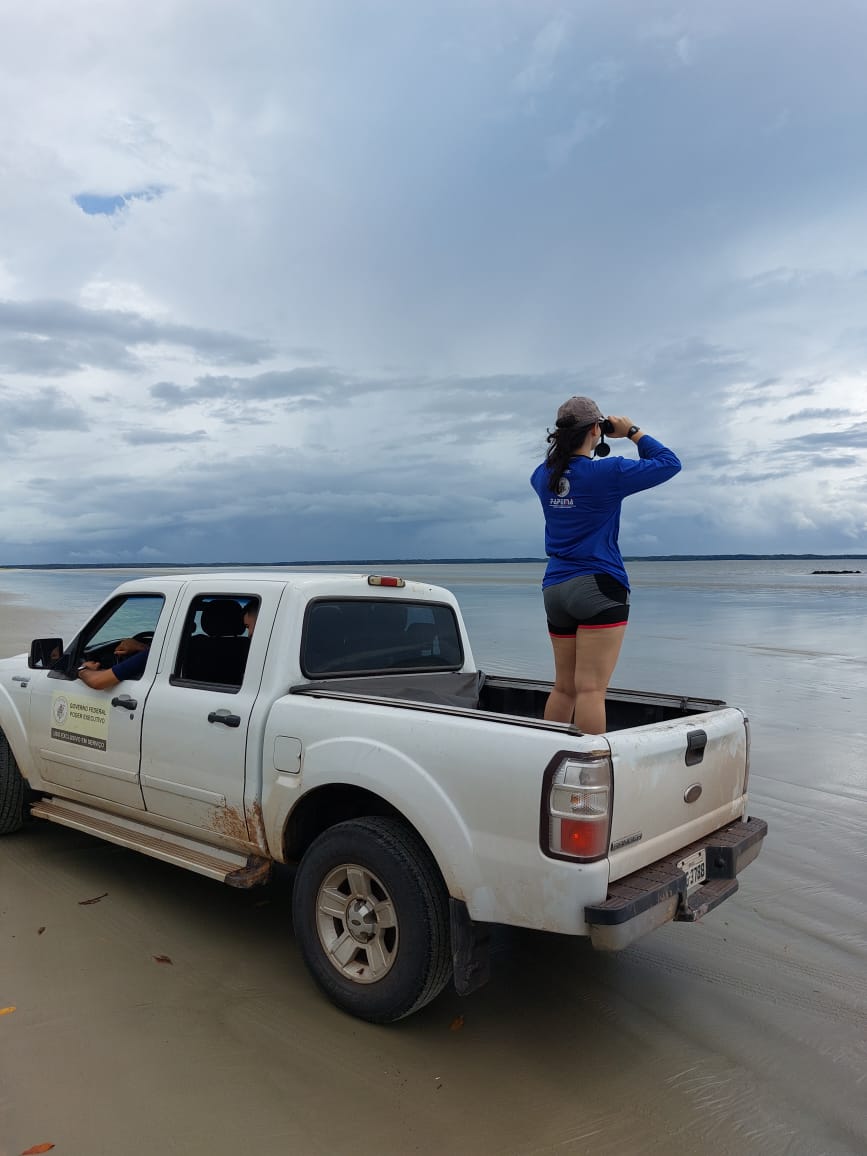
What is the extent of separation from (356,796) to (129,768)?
1409mm

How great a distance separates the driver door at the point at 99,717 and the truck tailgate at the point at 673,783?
2.50 meters

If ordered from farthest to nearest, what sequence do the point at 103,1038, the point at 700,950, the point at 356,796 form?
the point at 700,950, the point at 356,796, the point at 103,1038

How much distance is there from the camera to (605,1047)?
10.8 feet

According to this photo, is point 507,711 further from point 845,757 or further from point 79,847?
point 845,757

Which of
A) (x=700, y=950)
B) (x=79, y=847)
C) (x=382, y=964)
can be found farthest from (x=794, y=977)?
(x=79, y=847)

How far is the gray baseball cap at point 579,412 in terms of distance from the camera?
403 centimetres

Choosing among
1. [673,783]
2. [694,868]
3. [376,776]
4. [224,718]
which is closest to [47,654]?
[224,718]

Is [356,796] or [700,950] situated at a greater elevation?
[356,796]

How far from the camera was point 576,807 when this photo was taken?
288 cm

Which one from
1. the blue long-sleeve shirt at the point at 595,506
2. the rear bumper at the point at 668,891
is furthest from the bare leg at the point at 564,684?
the rear bumper at the point at 668,891

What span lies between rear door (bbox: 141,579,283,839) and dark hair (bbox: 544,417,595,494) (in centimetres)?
140

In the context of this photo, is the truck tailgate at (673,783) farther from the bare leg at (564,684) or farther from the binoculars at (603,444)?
the binoculars at (603,444)

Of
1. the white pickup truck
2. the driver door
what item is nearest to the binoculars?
the white pickup truck

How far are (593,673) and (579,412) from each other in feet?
3.94
